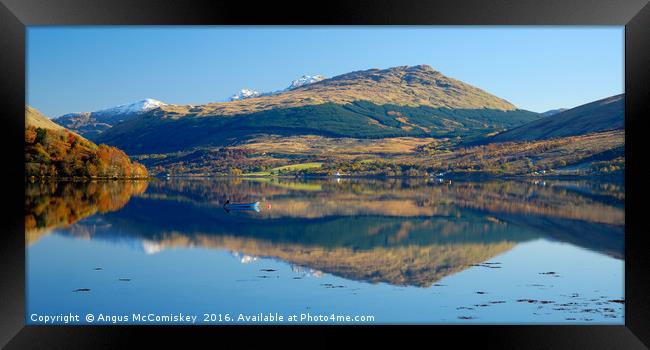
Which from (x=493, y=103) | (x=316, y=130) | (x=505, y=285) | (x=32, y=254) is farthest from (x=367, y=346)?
(x=493, y=103)

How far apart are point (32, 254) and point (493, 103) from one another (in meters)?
177

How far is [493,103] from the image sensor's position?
184000mm

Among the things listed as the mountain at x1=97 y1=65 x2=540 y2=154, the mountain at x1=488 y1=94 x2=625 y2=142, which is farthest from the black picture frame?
the mountain at x1=97 y1=65 x2=540 y2=154

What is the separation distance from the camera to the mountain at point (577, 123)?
313 feet

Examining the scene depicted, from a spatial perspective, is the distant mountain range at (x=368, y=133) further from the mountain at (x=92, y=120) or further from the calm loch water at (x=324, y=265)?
the calm loch water at (x=324, y=265)

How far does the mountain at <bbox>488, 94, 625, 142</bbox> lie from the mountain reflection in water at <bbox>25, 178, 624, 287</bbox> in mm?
68088

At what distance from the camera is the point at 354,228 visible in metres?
21.1

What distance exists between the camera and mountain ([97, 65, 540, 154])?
133 meters

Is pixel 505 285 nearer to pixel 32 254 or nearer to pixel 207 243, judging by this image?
pixel 207 243

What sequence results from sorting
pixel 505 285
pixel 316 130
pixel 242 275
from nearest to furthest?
pixel 505 285, pixel 242 275, pixel 316 130

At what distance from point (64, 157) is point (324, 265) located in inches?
1494

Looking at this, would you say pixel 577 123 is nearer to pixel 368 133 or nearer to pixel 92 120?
pixel 368 133

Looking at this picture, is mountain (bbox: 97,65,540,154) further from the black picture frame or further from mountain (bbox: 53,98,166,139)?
the black picture frame

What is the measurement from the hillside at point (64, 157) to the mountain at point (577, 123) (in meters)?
64.5
